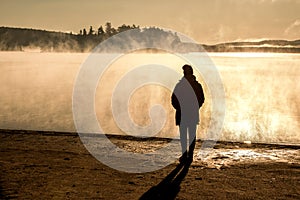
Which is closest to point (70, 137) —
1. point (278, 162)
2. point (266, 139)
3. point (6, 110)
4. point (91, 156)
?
point (91, 156)

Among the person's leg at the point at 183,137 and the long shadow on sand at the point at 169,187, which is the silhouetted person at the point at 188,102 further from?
the long shadow on sand at the point at 169,187

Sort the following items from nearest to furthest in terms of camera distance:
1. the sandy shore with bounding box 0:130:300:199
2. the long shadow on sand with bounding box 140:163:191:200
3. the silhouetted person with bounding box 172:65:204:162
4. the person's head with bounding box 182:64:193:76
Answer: the long shadow on sand with bounding box 140:163:191:200
the sandy shore with bounding box 0:130:300:199
the person's head with bounding box 182:64:193:76
the silhouetted person with bounding box 172:65:204:162

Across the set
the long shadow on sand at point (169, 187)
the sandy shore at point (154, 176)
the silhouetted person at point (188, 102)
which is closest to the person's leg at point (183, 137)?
the silhouetted person at point (188, 102)

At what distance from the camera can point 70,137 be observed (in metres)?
11.3

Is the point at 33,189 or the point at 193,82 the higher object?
the point at 193,82

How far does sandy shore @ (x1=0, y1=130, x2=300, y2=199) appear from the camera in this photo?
23.3 ft

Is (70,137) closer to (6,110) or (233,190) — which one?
(233,190)

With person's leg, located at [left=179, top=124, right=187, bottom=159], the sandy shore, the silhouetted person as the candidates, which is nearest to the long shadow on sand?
the sandy shore

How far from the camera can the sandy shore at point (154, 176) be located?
7105mm

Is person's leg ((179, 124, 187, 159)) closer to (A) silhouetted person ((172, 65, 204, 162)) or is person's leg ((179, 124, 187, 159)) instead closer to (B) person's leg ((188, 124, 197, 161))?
(A) silhouetted person ((172, 65, 204, 162))

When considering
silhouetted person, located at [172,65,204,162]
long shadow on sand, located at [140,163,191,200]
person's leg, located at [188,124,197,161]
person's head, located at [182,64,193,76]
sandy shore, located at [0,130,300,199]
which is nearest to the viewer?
long shadow on sand, located at [140,163,191,200]

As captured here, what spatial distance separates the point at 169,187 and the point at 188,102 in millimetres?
2162

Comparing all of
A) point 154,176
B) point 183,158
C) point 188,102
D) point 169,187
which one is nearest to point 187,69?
point 188,102

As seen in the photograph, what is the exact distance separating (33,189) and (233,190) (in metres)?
3.46
